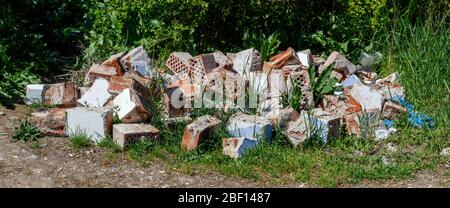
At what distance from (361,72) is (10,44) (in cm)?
317

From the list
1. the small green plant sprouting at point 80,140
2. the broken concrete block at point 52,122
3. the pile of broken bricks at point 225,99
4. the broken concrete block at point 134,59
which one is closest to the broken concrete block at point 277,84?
the pile of broken bricks at point 225,99

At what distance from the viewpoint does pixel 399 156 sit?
6.48 meters

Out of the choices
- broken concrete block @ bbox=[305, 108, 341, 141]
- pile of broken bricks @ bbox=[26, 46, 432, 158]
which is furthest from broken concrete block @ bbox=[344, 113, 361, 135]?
broken concrete block @ bbox=[305, 108, 341, 141]

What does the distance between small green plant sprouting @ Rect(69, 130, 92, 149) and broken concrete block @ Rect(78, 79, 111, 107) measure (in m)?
0.46

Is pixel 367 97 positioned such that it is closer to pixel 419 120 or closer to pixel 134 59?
pixel 419 120

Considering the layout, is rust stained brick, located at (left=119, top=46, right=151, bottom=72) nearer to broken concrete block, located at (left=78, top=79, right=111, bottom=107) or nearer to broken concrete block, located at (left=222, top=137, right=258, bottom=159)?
broken concrete block, located at (left=78, top=79, right=111, bottom=107)

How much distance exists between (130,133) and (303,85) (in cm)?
152

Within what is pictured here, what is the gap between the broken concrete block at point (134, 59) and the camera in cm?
742

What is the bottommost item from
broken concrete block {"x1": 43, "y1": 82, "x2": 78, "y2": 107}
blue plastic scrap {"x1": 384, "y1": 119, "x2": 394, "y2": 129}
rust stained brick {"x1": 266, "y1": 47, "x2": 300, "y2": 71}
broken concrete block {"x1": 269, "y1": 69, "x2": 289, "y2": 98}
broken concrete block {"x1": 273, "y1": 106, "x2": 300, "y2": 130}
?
blue plastic scrap {"x1": 384, "y1": 119, "x2": 394, "y2": 129}

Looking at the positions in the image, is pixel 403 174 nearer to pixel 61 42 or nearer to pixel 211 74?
pixel 211 74

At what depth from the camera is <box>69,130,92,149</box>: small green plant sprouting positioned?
653cm

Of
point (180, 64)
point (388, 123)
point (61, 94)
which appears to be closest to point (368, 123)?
point (388, 123)

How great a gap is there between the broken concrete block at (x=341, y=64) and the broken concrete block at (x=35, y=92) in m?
2.42

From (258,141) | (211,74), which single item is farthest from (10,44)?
(258,141)
